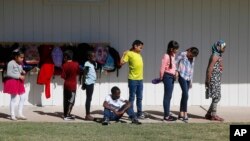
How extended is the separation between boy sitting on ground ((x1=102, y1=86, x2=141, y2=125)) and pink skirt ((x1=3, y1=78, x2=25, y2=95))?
1962mm

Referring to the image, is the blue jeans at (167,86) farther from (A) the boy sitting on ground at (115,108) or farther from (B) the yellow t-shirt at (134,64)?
(A) the boy sitting on ground at (115,108)

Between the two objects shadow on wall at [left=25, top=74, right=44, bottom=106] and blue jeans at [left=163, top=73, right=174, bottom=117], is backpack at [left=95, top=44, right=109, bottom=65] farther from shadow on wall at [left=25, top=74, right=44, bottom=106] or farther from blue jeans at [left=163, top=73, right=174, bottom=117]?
blue jeans at [left=163, top=73, right=174, bottom=117]

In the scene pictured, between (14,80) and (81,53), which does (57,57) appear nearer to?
(81,53)

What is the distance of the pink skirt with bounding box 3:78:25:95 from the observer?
13375 mm

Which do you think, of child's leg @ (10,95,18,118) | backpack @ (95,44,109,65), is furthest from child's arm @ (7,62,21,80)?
backpack @ (95,44,109,65)

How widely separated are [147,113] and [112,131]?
274cm

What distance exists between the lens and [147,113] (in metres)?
14.8

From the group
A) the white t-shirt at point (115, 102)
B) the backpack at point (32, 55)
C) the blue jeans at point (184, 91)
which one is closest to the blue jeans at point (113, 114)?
the white t-shirt at point (115, 102)

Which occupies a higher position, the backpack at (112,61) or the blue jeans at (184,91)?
the backpack at (112,61)

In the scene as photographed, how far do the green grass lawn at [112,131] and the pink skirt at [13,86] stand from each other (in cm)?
80

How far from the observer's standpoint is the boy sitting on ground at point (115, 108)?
13.1 m

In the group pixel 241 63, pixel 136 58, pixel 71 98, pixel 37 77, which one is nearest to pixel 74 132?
pixel 71 98

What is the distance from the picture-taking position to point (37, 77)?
50.9 feet

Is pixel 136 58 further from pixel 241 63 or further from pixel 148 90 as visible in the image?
pixel 241 63
